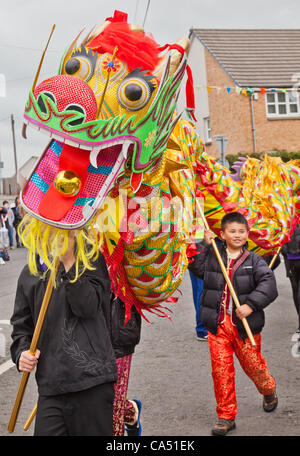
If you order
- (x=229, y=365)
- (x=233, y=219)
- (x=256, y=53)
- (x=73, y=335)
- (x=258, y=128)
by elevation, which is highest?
(x=256, y=53)

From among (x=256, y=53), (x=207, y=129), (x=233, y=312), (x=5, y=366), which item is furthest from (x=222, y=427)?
(x=256, y=53)

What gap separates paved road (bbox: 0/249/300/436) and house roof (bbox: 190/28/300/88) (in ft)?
59.9

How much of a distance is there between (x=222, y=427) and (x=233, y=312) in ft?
2.56

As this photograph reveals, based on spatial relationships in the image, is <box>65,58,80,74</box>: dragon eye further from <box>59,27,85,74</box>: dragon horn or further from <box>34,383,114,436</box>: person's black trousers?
<box>34,383,114,436</box>: person's black trousers

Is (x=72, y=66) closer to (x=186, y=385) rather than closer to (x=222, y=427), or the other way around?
(x=222, y=427)

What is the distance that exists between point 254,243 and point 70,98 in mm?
3075

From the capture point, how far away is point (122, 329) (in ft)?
10.3

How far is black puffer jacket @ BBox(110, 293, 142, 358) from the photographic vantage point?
120 inches

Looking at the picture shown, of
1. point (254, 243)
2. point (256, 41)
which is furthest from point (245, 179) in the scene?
point (256, 41)

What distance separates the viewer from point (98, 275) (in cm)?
254

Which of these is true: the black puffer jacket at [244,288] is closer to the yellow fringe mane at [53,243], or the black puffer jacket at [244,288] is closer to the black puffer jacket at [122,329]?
the black puffer jacket at [122,329]

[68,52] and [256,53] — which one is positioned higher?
[256,53]

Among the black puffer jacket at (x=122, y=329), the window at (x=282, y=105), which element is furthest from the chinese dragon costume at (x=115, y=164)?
the window at (x=282, y=105)
